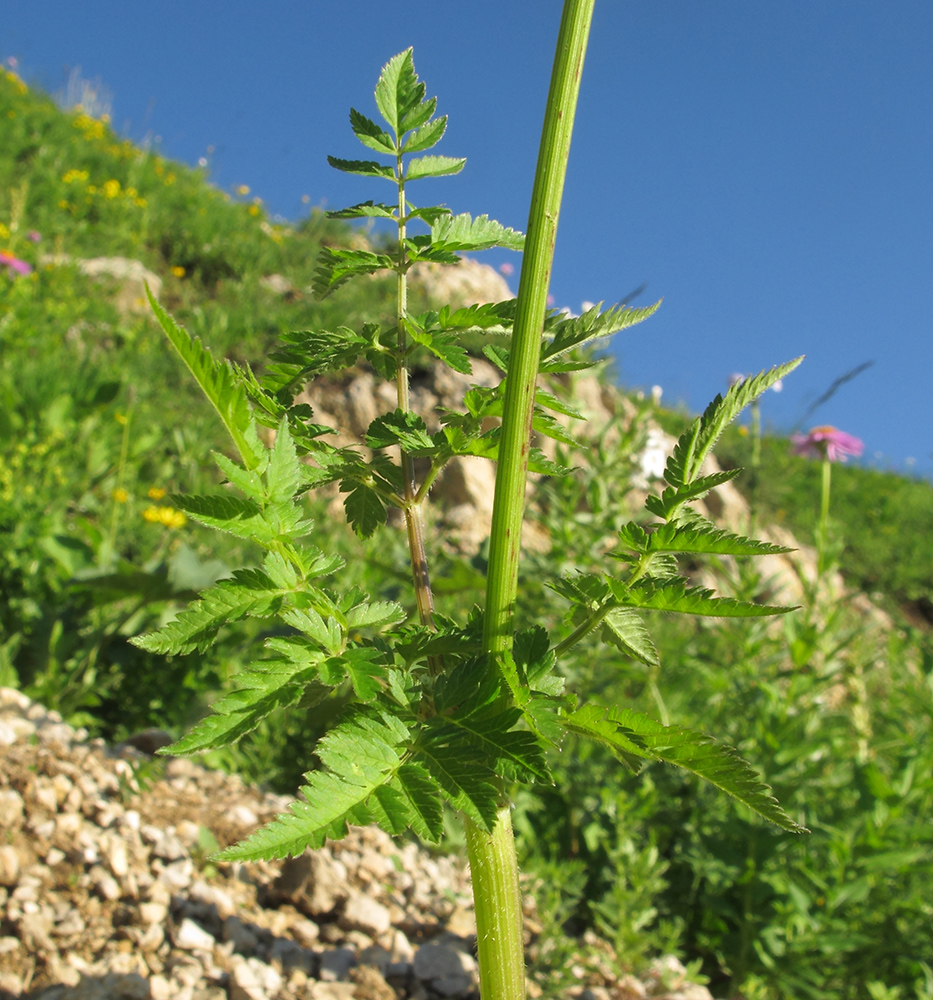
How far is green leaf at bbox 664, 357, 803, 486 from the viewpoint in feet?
2.50

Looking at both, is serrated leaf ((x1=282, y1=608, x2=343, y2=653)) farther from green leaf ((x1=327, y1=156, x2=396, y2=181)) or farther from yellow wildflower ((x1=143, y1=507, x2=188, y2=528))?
yellow wildflower ((x1=143, y1=507, x2=188, y2=528))

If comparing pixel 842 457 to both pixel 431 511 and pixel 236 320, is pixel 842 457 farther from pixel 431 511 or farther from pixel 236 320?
pixel 236 320

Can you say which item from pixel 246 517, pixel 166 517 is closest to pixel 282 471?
pixel 246 517

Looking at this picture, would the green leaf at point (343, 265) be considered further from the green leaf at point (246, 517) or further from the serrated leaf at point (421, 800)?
the serrated leaf at point (421, 800)

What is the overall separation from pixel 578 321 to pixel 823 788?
85.0 inches

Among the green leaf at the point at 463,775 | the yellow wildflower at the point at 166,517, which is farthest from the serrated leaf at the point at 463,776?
the yellow wildflower at the point at 166,517

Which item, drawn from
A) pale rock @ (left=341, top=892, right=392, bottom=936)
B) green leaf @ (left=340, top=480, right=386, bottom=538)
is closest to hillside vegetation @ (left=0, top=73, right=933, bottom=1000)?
pale rock @ (left=341, top=892, right=392, bottom=936)

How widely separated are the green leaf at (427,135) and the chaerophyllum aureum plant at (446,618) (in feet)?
0.20

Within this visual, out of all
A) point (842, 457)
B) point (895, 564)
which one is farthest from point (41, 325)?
point (895, 564)

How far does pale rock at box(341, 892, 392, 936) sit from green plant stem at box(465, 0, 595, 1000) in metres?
1.30

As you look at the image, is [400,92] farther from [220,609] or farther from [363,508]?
[220,609]

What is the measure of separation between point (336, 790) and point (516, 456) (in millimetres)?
311

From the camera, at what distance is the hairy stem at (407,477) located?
891mm

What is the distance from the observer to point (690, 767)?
756 mm
